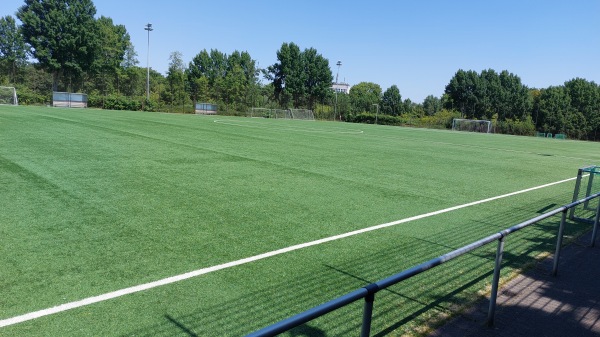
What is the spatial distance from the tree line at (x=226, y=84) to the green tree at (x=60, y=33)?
161 mm

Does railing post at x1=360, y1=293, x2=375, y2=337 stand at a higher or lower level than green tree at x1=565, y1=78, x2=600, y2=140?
lower

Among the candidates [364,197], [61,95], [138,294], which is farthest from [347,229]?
[61,95]

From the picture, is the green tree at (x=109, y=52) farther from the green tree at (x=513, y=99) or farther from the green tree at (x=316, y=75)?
the green tree at (x=513, y=99)

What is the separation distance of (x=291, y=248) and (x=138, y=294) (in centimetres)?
237

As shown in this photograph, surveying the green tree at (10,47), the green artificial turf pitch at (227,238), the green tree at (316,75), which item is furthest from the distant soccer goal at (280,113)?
the green artificial turf pitch at (227,238)

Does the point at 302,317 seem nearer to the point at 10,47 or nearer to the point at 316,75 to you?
the point at 316,75

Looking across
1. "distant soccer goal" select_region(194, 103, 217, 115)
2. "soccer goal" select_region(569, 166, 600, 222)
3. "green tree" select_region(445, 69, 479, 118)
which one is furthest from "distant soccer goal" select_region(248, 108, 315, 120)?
"soccer goal" select_region(569, 166, 600, 222)

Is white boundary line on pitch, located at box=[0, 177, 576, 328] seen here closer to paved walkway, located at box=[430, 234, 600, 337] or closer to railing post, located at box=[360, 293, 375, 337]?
paved walkway, located at box=[430, 234, 600, 337]

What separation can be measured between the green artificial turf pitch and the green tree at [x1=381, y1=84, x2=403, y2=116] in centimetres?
8826

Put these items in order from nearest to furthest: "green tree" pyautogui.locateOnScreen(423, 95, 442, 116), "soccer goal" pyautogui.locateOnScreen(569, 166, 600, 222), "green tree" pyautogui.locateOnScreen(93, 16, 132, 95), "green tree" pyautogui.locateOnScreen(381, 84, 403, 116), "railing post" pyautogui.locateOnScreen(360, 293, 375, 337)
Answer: "railing post" pyautogui.locateOnScreen(360, 293, 375, 337) → "soccer goal" pyautogui.locateOnScreen(569, 166, 600, 222) → "green tree" pyautogui.locateOnScreen(93, 16, 132, 95) → "green tree" pyautogui.locateOnScreen(381, 84, 403, 116) → "green tree" pyautogui.locateOnScreen(423, 95, 442, 116)

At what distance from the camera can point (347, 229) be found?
7461 millimetres

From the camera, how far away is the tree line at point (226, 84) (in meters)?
69.6

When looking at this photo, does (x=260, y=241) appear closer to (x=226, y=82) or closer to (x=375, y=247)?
(x=375, y=247)

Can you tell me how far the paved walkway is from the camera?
4.27 metres
